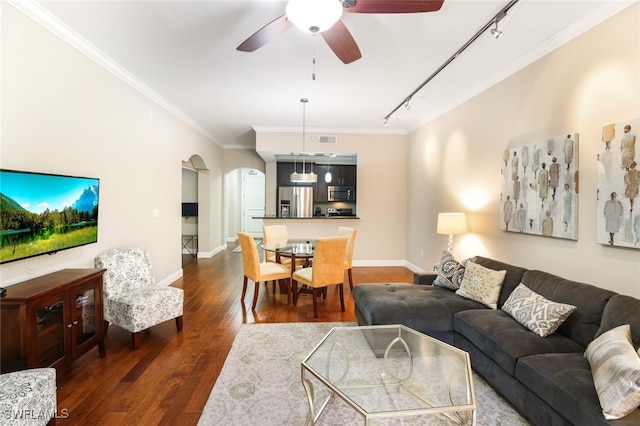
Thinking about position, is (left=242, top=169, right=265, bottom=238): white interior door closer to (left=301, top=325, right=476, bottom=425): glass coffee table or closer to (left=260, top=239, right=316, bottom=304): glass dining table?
(left=260, top=239, right=316, bottom=304): glass dining table

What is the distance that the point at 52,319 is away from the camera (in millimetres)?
2188

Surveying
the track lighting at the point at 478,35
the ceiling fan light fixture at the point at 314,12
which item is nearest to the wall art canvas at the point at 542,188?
the track lighting at the point at 478,35

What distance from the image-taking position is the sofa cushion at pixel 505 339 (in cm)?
200

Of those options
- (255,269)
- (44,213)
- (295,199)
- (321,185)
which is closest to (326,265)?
(255,269)

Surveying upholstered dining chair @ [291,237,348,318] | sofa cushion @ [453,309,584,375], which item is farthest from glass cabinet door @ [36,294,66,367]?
sofa cushion @ [453,309,584,375]

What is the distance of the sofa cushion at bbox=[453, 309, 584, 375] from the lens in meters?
2.00

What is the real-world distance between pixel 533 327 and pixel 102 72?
4550 millimetres

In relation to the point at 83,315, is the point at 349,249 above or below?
above

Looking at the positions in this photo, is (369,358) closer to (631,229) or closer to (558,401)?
(558,401)

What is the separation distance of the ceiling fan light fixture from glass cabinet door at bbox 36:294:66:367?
2.48m

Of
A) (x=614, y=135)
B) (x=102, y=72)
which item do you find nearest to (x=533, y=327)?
(x=614, y=135)

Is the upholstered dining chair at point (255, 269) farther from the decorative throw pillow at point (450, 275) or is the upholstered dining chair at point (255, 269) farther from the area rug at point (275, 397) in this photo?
the decorative throw pillow at point (450, 275)

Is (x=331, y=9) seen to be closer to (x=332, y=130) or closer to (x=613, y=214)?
(x=613, y=214)

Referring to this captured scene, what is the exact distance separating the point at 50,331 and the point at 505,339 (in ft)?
10.4
